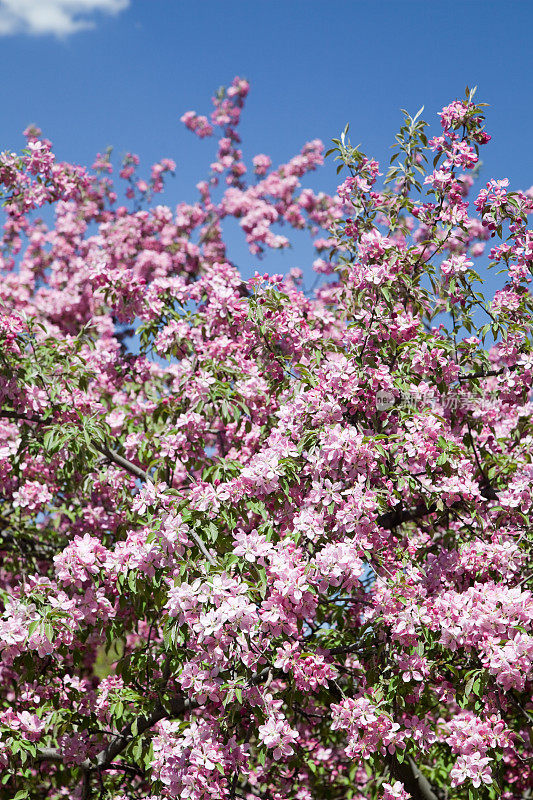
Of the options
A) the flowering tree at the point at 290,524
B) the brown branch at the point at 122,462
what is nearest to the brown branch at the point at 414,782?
the flowering tree at the point at 290,524

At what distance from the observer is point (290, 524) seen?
12.8 feet

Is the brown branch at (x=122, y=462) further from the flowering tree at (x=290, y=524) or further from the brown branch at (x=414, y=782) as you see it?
the brown branch at (x=414, y=782)

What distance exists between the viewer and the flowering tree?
3.33 metres

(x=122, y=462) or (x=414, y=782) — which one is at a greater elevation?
(x=122, y=462)

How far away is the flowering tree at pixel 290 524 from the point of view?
3.33 meters

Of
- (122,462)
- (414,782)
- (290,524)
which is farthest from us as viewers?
(122,462)

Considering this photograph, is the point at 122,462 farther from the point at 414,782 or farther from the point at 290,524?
the point at 414,782

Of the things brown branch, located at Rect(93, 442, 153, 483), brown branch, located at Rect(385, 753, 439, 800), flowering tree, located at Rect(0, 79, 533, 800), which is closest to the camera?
flowering tree, located at Rect(0, 79, 533, 800)

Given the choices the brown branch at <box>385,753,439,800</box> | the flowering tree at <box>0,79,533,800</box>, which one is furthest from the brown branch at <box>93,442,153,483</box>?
the brown branch at <box>385,753,439,800</box>

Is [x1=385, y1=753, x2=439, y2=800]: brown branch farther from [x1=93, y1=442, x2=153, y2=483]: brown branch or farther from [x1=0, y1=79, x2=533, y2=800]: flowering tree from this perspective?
[x1=93, y1=442, x2=153, y2=483]: brown branch

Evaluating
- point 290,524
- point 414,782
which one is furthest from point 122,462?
point 414,782

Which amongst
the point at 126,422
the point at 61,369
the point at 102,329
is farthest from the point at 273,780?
the point at 102,329

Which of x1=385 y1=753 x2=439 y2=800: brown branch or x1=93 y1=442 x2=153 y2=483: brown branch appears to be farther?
x1=93 y1=442 x2=153 y2=483: brown branch

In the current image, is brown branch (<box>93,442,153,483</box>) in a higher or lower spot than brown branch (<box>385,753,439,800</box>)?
higher
